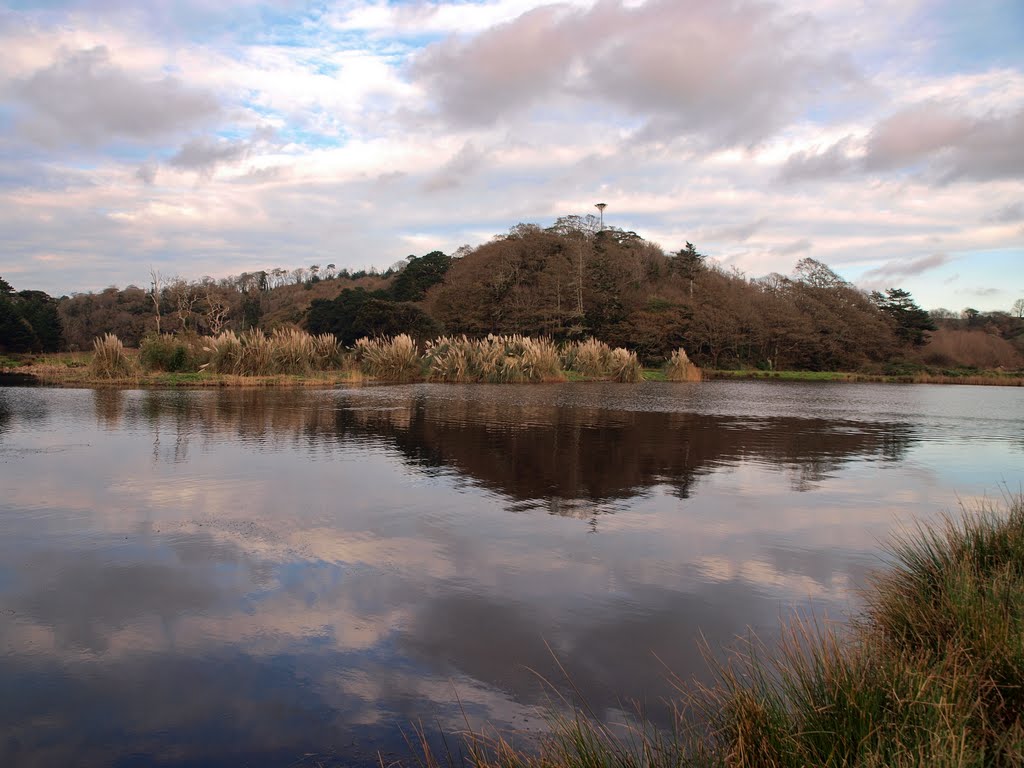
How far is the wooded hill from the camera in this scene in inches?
1992

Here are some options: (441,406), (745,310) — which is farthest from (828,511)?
(745,310)

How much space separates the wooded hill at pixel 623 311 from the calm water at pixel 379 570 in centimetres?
3475

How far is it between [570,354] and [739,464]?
24.7m

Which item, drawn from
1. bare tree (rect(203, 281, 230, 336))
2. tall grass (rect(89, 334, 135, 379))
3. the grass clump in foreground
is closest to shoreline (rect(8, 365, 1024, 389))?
tall grass (rect(89, 334, 135, 379))

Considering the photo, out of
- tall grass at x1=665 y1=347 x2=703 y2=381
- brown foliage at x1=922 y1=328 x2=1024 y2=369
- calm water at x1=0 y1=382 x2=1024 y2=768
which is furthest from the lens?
brown foliage at x1=922 y1=328 x2=1024 y2=369

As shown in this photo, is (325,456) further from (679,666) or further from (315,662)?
(679,666)

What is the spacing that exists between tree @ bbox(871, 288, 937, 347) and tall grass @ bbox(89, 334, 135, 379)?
5530 cm

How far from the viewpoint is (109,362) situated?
24234 millimetres

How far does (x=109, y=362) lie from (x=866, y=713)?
26.5 m

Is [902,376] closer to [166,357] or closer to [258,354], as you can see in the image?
[258,354]

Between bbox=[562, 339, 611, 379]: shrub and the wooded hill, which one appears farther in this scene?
the wooded hill

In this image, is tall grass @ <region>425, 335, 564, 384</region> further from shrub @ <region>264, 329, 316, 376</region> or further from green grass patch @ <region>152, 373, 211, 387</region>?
green grass patch @ <region>152, 373, 211, 387</region>

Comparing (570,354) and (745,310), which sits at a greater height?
(745,310)

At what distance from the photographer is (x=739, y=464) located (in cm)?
1082
